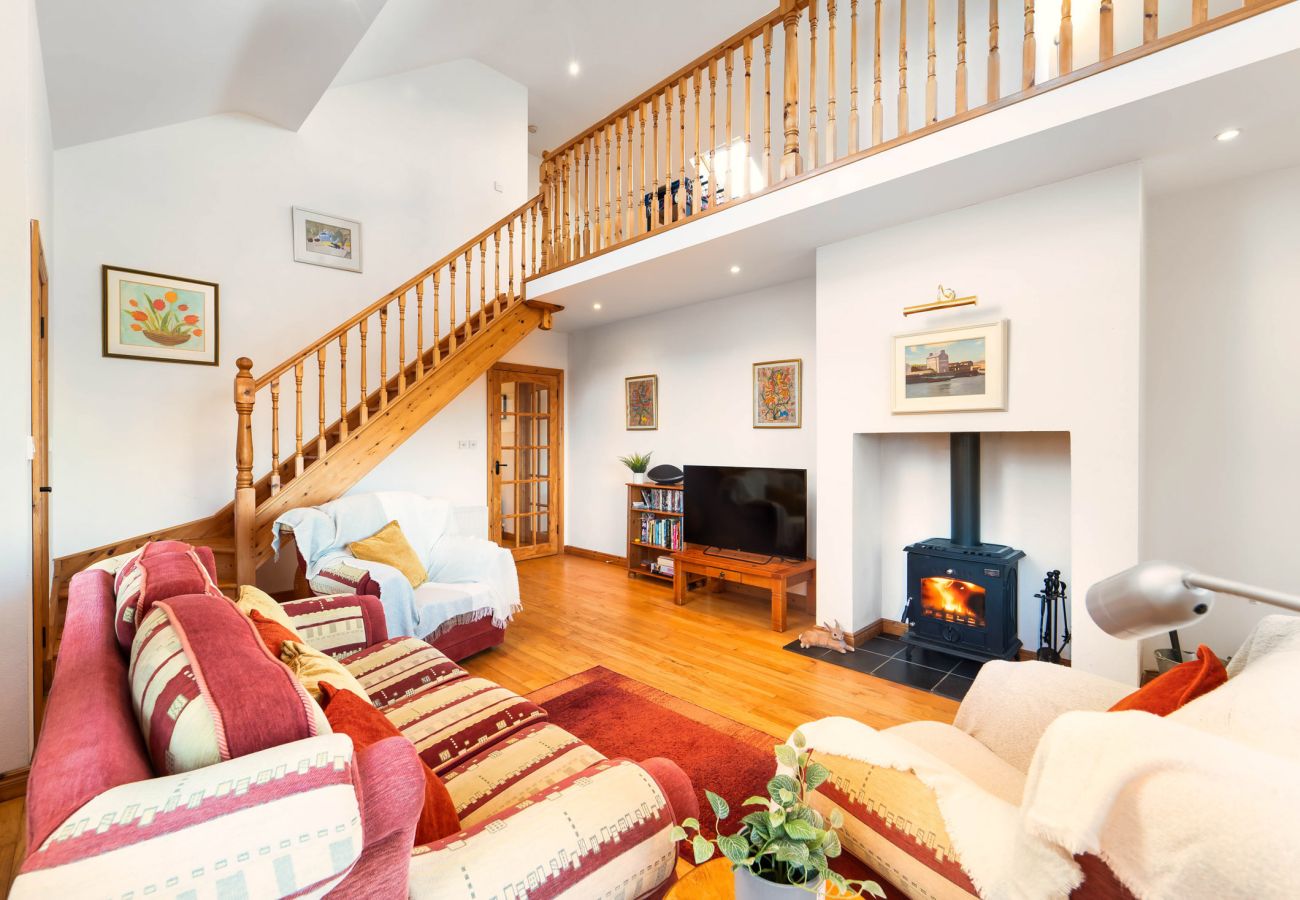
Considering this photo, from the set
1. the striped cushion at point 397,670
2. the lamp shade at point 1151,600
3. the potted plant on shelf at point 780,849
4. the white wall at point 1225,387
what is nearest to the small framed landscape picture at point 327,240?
the striped cushion at point 397,670

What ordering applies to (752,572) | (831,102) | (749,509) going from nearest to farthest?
1. (831,102)
2. (752,572)
3. (749,509)

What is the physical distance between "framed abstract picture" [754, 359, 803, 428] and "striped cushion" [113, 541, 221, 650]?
3838mm

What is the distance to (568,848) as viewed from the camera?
981mm

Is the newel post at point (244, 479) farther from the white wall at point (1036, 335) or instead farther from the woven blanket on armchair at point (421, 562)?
the white wall at point (1036, 335)

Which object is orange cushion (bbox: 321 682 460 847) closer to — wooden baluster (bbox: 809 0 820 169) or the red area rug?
the red area rug

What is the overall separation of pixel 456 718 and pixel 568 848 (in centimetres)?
89

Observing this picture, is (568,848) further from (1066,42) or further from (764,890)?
(1066,42)

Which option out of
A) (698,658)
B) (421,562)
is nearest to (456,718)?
(698,658)

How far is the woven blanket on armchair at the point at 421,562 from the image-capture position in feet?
9.88

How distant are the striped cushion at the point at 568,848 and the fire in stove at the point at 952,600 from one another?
2700 millimetres

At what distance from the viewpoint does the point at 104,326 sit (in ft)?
12.1

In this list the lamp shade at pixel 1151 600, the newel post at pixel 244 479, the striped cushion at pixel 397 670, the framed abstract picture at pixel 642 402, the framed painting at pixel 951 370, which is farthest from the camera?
the framed abstract picture at pixel 642 402

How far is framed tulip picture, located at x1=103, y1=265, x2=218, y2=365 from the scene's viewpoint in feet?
12.2

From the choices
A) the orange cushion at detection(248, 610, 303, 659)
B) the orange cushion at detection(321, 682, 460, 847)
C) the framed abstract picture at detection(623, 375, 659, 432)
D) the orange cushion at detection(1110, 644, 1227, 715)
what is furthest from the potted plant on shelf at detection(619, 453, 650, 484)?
the orange cushion at detection(1110, 644, 1227, 715)
